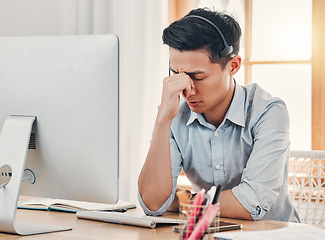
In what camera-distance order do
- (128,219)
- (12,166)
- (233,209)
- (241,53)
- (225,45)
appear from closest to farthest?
(12,166), (128,219), (233,209), (225,45), (241,53)

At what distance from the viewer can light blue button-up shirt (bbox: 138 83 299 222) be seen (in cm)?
171

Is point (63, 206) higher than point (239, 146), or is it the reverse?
point (239, 146)

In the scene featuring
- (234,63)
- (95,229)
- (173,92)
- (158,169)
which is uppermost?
(234,63)

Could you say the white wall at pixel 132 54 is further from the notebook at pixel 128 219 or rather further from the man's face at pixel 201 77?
the notebook at pixel 128 219

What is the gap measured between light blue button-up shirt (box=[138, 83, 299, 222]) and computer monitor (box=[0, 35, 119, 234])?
0.51 metres

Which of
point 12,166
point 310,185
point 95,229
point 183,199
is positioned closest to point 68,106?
point 12,166

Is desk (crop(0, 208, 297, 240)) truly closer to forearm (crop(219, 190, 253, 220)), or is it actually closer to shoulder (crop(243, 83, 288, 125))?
forearm (crop(219, 190, 253, 220))

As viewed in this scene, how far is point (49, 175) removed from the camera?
1242 mm

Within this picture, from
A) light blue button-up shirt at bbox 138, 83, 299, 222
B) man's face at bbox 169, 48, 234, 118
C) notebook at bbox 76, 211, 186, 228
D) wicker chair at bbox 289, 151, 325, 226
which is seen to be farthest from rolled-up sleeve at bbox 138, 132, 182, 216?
wicker chair at bbox 289, 151, 325, 226

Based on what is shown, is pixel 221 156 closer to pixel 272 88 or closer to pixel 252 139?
pixel 252 139

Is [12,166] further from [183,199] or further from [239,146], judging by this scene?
[239,146]

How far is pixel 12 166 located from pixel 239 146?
0.89 m

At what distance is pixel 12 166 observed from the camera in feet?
3.94

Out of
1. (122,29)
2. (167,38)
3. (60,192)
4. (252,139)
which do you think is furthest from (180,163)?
(122,29)
